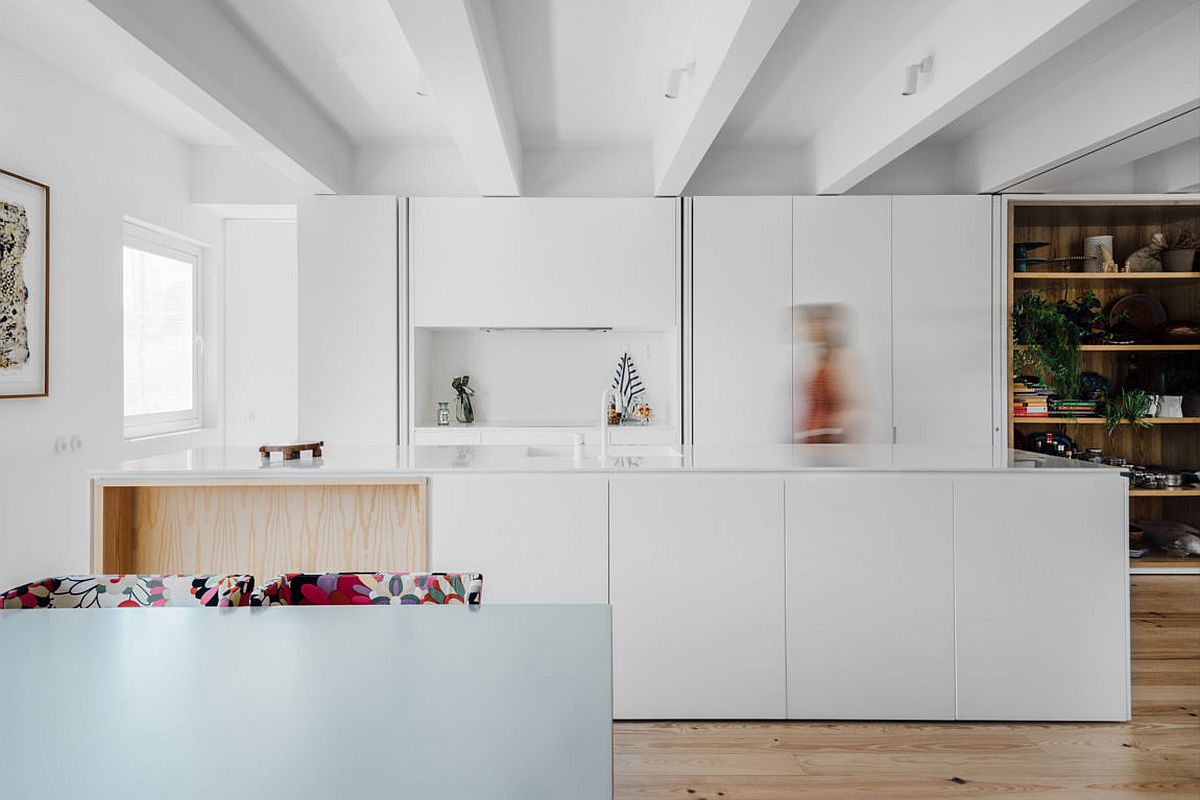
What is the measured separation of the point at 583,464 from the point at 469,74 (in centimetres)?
143

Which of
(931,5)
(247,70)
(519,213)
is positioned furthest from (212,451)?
(931,5)

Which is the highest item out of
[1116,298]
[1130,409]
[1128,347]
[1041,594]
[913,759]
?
[1116,298]

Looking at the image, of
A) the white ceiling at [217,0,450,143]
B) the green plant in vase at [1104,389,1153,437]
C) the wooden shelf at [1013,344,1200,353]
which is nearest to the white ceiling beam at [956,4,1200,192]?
the wooden shelf at [1013,344,1200,353]

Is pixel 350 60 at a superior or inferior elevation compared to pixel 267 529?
superior

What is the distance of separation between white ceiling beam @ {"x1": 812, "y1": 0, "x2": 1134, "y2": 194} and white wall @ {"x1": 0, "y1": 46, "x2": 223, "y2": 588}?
3.69m

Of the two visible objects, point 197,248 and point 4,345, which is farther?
point 197,248

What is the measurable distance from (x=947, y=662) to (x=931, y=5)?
7.61ft

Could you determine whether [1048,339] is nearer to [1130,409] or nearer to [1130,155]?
[1130,409]

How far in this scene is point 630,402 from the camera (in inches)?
191

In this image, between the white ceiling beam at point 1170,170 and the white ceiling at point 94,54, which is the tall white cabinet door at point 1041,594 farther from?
the white ceiling at point 94,54

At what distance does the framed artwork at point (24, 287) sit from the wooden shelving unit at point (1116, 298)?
4907mm

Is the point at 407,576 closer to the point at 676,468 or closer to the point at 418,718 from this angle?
the point at 418,718

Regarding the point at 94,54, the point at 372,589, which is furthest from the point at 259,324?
the point at 372,589

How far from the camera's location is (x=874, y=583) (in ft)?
8.14
